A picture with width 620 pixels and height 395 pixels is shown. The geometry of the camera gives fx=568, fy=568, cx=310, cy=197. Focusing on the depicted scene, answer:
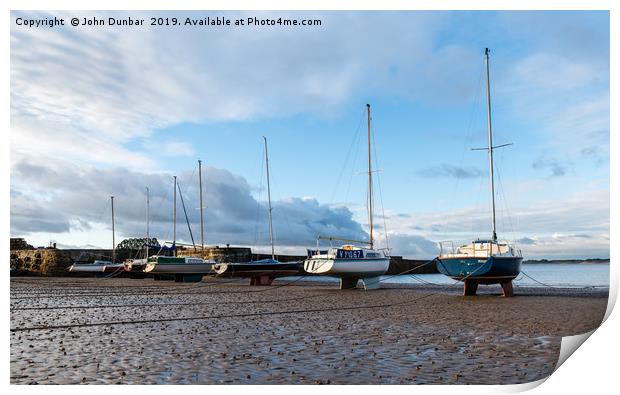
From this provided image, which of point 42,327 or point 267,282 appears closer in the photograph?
point 42,327

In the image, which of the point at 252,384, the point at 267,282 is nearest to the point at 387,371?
the point at 252,384

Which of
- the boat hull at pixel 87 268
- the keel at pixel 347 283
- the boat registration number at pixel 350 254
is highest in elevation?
the boat registration number at pixel 350 254

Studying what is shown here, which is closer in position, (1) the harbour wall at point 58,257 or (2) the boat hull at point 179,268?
(2) the boat hull at point 179,268

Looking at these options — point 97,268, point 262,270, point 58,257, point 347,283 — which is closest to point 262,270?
point 262,270

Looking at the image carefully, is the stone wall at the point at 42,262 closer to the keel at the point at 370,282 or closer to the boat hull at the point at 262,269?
the boat hull at the point at 262,269

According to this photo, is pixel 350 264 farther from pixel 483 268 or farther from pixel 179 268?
pixel 179 268

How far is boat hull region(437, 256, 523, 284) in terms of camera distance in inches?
1259

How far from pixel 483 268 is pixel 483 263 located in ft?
0.92

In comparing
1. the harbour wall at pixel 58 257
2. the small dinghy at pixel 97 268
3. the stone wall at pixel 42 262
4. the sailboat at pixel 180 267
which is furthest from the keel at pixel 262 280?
A: the stone wall at pixel 42 262

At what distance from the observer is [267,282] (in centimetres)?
4938

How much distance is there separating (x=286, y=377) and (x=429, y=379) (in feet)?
8.51

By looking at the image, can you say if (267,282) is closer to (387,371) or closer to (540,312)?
(540,312)

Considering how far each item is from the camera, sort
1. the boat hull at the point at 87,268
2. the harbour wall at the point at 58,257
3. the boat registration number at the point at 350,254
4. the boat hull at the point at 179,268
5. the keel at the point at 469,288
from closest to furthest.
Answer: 1. the keel at the point at 469,288
2. the boat registration number at the point at 350,254
3. the boat hull at the point at 179,268
4. the boat hull at the point at 87,268
5. the harbour wall at the point at 58,257

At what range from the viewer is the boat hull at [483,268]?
3198cm
